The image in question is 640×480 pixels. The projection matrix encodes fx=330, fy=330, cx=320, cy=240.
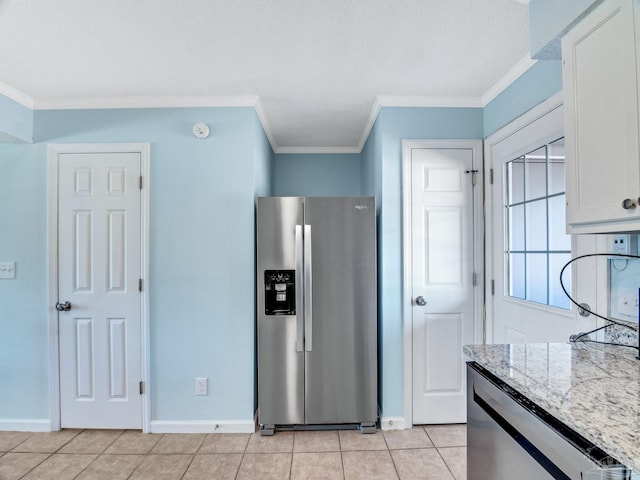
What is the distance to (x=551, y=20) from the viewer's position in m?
1.31

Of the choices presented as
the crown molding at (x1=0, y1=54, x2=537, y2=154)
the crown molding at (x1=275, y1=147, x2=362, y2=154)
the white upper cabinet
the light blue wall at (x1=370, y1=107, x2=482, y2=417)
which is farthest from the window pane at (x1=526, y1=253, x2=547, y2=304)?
the crown molding at (x1=275, y1=147, x2=362, y2=154)

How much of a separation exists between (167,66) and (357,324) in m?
2.09

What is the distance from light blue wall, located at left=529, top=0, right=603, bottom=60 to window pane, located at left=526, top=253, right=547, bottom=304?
105cm

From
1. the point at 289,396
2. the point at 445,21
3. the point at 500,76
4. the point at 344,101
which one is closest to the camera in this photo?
the point at 445,21

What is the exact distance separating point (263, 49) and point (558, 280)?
6.65 ft

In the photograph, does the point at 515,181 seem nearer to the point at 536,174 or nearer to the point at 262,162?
the point at 536,174

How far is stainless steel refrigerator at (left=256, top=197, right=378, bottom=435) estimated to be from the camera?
2.34 meters

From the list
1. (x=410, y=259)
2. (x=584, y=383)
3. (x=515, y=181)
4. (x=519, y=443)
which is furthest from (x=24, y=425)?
(x=515, y=181)

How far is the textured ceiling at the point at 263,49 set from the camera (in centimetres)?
154

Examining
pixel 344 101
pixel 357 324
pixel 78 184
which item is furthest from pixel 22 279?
pixel 344 101

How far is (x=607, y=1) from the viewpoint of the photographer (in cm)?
108

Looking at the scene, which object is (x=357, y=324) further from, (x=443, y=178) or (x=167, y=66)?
(x=167, y=66)

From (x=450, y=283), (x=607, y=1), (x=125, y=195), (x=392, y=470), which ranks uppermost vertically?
(x=607, y=1)

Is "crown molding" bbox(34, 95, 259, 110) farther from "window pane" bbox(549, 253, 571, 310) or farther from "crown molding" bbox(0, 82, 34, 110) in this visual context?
"window pane" bbox(549, 253, 571, 310)
